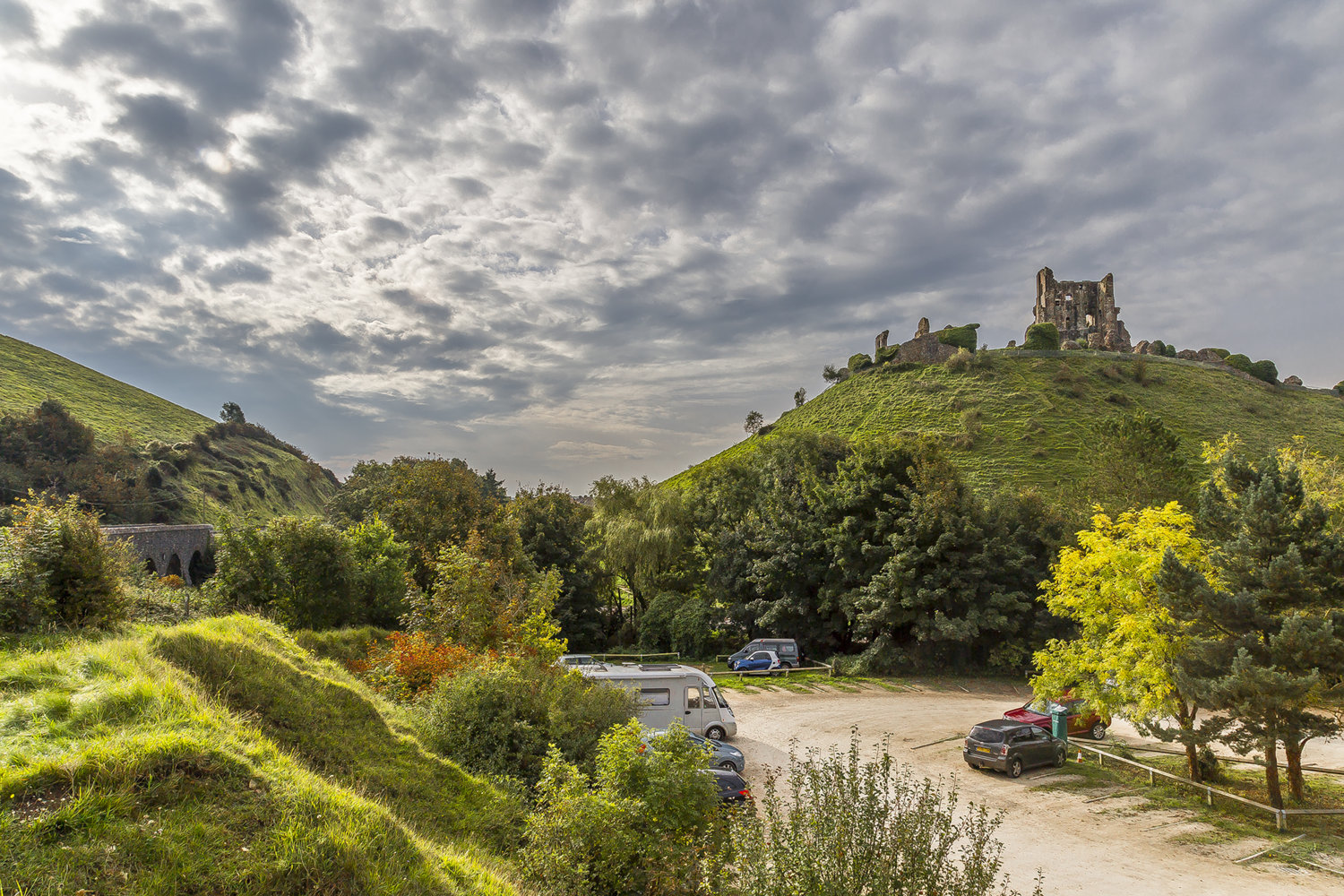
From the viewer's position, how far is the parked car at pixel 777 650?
108 feet

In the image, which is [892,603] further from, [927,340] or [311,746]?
[927,340]

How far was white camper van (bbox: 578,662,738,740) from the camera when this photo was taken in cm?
1950

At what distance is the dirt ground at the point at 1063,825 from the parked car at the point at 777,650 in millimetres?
7814

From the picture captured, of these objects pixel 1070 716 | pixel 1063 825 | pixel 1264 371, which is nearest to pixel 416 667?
pixel 1063 825

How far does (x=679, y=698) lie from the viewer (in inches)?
772

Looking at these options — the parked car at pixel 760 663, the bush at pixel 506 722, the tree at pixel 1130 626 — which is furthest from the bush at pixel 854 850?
the parked car at pixel 760 663

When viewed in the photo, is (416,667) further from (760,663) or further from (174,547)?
(174,547)

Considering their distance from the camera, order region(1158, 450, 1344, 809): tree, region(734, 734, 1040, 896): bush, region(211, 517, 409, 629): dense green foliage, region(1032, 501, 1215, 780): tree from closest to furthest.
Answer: region(734, 734, 1040, 896): bush
region(1158, 450, 1344, 809): tree
region(1032, 501, 1215, 780): tree
region(211, 517, 409, 629): dense green foliage

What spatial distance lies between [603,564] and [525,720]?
29.1 m

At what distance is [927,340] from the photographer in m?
84.6

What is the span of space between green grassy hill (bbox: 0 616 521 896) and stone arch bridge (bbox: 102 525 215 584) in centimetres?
3555

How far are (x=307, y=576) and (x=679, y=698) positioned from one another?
1360cm

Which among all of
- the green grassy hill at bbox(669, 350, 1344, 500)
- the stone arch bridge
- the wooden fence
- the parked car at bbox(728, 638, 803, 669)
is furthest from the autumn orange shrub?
the green grassy hill at bbox(669, 350, 1344, 500)

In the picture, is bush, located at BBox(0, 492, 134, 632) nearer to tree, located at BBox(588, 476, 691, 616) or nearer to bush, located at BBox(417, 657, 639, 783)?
bush, located at BBox(417, 657, 639, 783)
